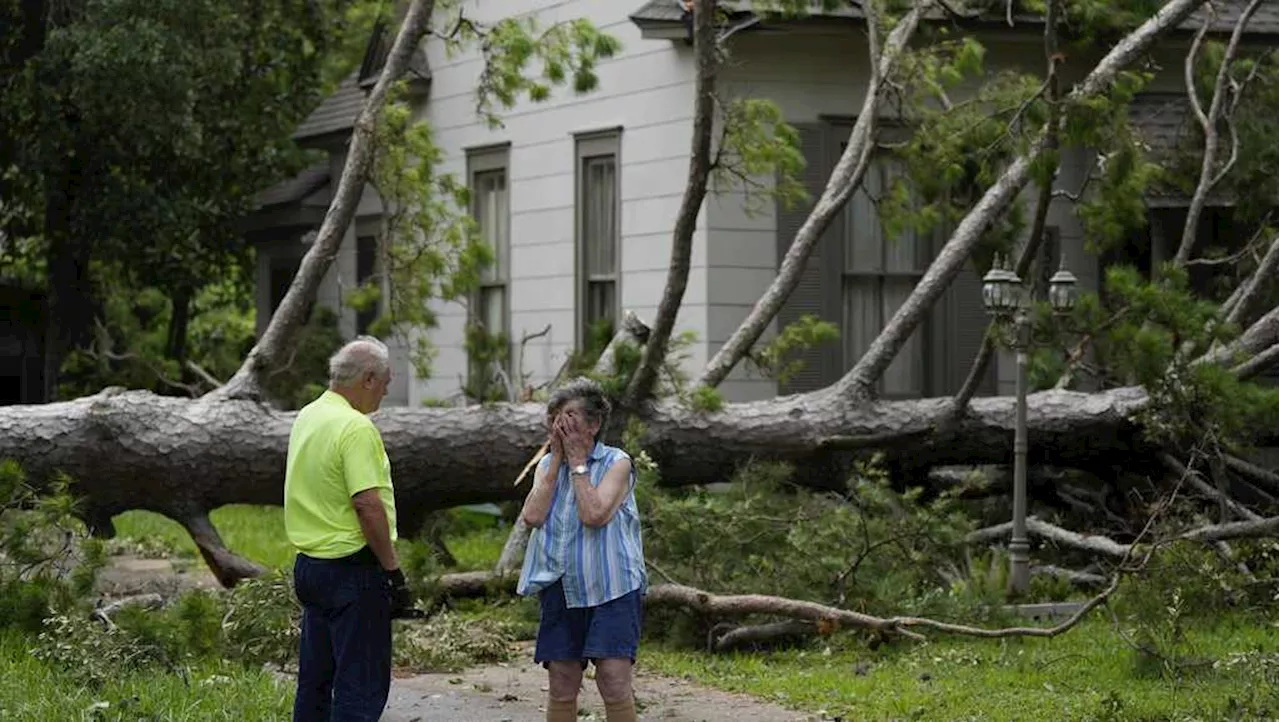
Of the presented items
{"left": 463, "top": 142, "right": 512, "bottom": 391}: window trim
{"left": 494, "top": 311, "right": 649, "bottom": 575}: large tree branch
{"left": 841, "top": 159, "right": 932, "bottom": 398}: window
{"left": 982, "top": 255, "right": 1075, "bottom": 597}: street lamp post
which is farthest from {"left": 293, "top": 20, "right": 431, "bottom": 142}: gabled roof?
{"left": 982, "top": 255, "right": 1075, "bottom": 597}: street lamp post

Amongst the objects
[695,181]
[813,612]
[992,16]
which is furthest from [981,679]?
[992,16]

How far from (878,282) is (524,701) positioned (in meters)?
7.89

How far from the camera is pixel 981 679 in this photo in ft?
32.7

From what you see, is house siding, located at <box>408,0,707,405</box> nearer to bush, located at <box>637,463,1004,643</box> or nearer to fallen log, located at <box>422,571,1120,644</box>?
bush, located at <box>637,463,1004,643</box>

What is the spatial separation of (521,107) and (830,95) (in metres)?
3.27

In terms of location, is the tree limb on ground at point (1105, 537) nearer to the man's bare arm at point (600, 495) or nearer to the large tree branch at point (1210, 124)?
the large tree branch at point (1210, 124)

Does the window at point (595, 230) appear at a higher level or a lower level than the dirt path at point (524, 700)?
higher

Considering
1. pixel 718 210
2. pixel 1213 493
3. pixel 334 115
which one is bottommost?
pixel 1213 493

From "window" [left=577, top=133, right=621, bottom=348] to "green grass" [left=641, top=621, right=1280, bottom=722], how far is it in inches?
274

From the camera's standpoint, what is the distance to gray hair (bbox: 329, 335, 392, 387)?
7512 millimetres

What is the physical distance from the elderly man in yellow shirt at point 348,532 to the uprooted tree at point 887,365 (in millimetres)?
3611

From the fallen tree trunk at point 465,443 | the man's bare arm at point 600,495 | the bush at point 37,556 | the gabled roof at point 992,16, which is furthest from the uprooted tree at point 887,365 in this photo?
the man's bare arm at point 600,495

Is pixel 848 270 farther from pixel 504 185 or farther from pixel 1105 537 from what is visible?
pixel 1105 537

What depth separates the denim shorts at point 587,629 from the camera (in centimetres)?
756
